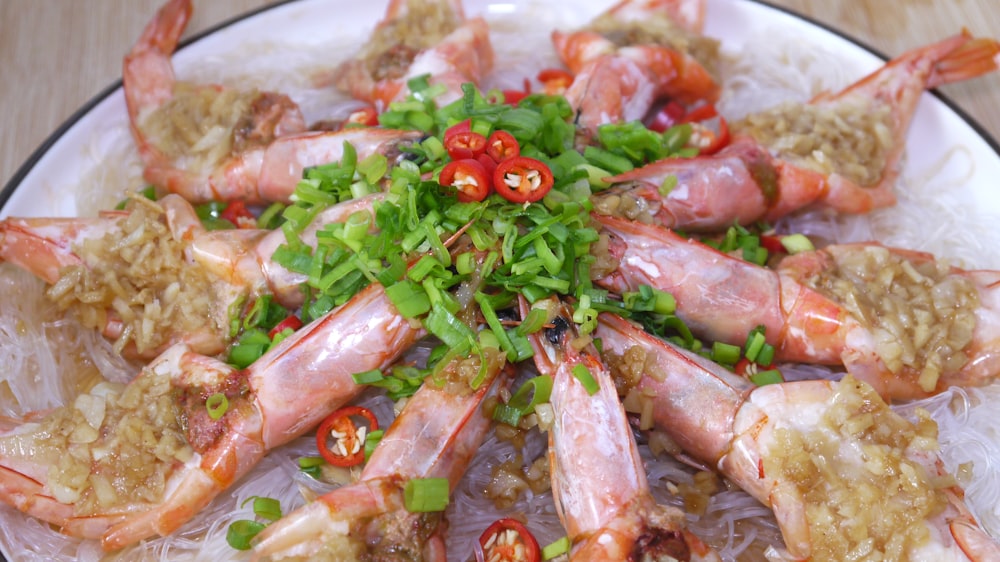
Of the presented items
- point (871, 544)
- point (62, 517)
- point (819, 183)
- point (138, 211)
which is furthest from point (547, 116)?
point (62, 517)

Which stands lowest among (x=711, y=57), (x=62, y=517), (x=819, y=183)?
(x=62, y=517)

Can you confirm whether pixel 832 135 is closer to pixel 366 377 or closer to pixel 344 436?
pixel 366 377

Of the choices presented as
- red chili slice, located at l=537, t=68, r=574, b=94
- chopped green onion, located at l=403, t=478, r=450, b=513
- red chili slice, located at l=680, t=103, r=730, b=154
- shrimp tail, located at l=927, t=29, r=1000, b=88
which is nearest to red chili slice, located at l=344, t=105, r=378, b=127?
red chili slice, located at l=537, t=68, r=574, b=94

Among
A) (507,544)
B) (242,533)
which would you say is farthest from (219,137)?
(507,544)

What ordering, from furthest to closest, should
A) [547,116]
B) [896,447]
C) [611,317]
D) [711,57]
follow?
1. [711,57]
2. [547,116]
3. [611,317]
4. [896,447]

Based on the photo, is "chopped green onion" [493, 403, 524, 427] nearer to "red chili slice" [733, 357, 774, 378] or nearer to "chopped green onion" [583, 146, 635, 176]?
"red chili slice" [733, 357, 774, 378]

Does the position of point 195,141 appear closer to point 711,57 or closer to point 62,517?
point 62,517

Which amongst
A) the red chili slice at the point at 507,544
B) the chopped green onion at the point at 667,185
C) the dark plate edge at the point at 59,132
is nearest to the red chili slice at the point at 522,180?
the chopped green onion at the point at 667,185

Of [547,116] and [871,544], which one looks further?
[547,116]

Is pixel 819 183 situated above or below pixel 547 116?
below
